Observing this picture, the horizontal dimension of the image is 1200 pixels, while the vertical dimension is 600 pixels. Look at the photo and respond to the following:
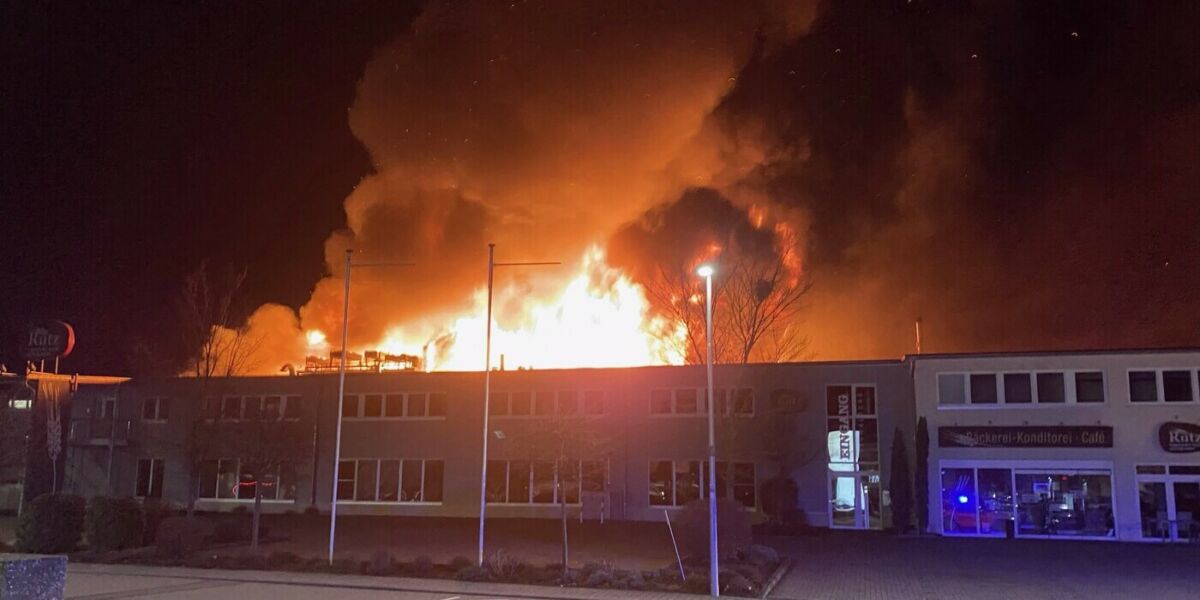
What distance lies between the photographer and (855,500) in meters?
33.8

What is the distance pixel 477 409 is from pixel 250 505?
40.7 ft

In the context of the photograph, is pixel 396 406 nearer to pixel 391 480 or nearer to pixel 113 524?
pixel 391 480

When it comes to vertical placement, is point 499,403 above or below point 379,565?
above

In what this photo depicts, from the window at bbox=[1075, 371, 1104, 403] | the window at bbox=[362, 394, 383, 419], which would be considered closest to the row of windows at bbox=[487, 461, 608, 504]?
the window at bbox=[362, 394, 383, 419]

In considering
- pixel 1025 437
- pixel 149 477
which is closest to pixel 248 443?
pixel 149 477

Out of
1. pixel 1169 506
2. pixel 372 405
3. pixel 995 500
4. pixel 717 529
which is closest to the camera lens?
pixel 717 529

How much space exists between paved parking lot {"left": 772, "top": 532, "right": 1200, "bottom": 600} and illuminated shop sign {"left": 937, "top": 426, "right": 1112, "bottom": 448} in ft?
11.6

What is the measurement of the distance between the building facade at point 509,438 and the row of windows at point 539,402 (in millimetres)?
63

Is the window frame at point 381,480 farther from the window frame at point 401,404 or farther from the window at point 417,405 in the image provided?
the window at point 417,405

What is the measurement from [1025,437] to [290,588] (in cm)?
2534

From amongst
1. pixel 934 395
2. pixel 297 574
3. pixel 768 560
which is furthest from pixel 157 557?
pixel 934 395

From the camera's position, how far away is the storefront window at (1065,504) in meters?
30.0

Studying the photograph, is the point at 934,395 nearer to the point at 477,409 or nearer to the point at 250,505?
the point at 477,409

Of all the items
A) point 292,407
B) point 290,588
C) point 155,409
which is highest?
point 292,407
